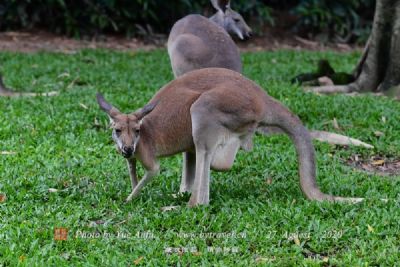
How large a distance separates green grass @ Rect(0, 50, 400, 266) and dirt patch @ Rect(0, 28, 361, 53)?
3.53 meters

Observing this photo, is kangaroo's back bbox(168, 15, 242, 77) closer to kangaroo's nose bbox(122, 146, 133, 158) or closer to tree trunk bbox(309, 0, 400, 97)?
tree trunk bbox(309, 0, 400, 97)

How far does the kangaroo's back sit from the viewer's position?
795 centimetres

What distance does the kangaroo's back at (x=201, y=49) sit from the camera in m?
7.95

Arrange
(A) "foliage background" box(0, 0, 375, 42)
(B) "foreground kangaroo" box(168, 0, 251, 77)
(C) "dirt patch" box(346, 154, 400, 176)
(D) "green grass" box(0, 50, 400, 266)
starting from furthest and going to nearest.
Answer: (A) "foliage background" box(0, 0, 375, 42) < (B) "foreground kangaroo" box(168, 0, 251, 77) < (C) "dirt patch" box(346, 154, 400, 176) < (D) "green grass" box(0, 50, 400, 266)

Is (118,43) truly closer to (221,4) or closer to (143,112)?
(221,4)

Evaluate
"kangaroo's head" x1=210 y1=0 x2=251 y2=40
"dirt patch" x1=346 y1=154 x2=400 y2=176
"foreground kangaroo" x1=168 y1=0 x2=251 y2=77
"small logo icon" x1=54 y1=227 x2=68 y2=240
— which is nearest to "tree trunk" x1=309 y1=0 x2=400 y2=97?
"kangaroo's head" x1=210 y1=0 x2=251 y2=40

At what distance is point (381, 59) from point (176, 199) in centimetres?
466

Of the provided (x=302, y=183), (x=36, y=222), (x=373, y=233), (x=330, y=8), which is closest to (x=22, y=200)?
(x=36, y=222)

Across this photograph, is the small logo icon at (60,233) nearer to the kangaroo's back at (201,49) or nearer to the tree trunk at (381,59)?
the kangaroo's back at (201,49)

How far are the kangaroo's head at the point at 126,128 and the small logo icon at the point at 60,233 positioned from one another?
Answer: 65 centimetres

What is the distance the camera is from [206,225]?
217 inches

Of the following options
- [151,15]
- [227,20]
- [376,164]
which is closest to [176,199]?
[376,164]

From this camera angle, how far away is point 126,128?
5715mm

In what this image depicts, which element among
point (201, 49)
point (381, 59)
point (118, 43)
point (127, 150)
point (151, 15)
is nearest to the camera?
point (127, 150)
